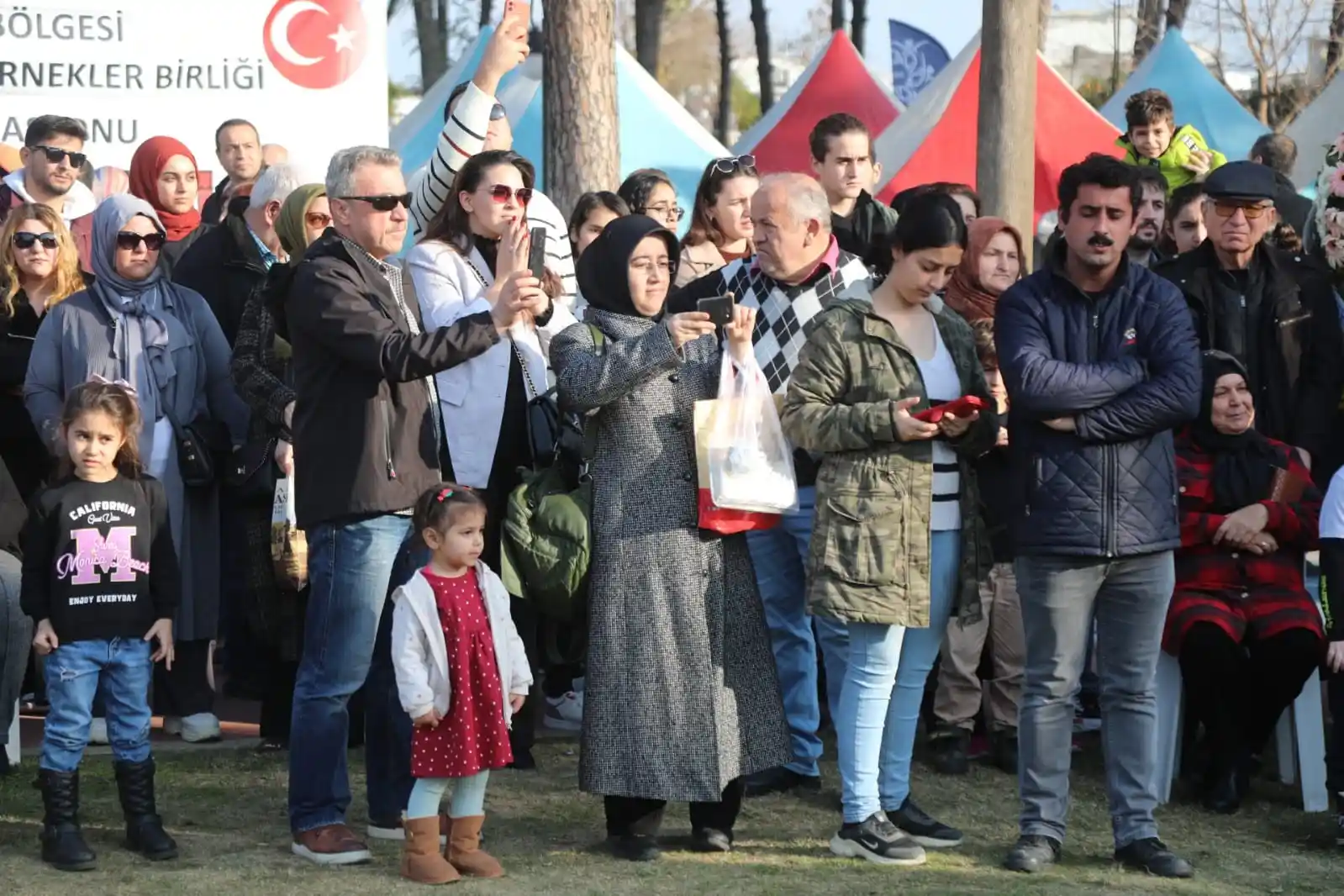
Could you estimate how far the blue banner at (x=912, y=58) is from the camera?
77.8ft

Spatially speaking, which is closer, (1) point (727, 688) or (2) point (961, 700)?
(1) point (727, 688)

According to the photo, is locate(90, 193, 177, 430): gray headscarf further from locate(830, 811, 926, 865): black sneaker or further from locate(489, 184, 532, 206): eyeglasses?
locate(830, 811, 926, 865): black sneaker

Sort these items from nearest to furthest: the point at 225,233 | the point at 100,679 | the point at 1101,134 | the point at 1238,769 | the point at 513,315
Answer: the point at 513,315 → the point at 100,679 → the point at 1238,769 → the point at 225,233 → the point at 1101,134

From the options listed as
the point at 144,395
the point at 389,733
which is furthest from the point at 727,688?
the point at 144,395

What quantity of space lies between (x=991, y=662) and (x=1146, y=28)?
2408 cm

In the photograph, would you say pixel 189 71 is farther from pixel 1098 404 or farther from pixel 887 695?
pixel 1098 404

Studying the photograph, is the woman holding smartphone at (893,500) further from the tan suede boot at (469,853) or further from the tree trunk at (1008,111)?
the tree trunk at (1008,111)

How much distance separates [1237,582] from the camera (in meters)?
6.75

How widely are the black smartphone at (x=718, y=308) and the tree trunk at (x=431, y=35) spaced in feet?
111

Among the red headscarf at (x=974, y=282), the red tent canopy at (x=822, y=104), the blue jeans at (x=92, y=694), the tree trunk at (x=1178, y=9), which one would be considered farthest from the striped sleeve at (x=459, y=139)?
the tree trunk at (x=1178, y=9)

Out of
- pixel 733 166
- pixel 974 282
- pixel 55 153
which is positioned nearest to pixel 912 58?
pixel 55 153

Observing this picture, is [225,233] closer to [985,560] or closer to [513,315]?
[513,315]

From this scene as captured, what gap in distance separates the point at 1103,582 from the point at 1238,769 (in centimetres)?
130

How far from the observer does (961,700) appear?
22.9ft
